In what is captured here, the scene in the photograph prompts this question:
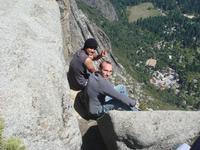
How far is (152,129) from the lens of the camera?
13.0 metres

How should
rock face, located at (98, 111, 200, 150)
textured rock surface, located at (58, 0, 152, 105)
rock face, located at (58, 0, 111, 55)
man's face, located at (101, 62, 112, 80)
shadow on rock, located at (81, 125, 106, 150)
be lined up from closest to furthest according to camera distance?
rock face, located at (98, 111, 200, 150)
shadow on rock, located at (81, 125, 106, 150)
man's face, located at (101, 62, 112, 80)
textured rock surface, located at (58, 0, 152, 105)
rock face, located at (58, 0, 111, 55)

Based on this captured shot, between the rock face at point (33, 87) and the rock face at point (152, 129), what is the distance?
1218 millimetres

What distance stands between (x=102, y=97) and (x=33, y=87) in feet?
11.8

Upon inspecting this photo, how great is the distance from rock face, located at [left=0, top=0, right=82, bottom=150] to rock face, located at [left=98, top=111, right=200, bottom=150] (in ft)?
4.00

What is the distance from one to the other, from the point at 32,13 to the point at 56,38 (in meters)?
1.42

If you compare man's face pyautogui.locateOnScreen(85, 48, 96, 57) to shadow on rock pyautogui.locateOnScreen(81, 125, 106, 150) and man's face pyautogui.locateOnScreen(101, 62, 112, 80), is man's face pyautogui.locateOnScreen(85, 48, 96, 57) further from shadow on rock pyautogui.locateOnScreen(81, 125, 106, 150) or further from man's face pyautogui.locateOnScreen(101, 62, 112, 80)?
shadow on rock pyautogui.locateOnScreen(81, 125, 106, 150)

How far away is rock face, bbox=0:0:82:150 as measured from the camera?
423 inches

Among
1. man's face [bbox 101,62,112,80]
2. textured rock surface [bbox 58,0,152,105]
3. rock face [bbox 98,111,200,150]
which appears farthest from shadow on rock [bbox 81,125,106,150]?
textured rock surface [bbox 58,0,152,105]

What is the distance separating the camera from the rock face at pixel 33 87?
1075 cm

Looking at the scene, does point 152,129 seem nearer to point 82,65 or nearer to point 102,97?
point 102,97

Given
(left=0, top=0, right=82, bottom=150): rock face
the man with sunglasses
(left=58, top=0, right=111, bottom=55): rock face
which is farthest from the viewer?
(left=58, top=0, right=111, bottom=55): rock face

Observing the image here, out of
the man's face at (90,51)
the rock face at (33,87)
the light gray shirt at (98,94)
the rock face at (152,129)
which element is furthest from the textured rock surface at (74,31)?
the rock face at (152,129)

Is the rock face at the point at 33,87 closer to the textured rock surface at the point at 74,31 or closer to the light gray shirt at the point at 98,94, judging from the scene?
the light gray shirt at the point at 98,94

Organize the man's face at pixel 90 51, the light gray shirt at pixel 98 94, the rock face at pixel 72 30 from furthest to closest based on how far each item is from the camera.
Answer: the rock face at pixel 72 30 < the man's face at pixel 90 51 < the light gray shirt at pixel 98 94
